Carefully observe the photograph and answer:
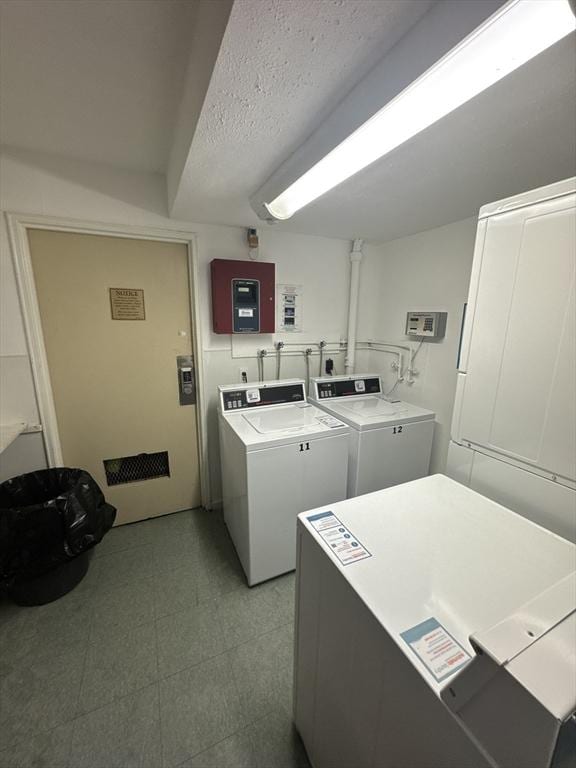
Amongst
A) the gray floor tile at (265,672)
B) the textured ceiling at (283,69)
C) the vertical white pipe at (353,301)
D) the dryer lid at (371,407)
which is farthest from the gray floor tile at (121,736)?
the vertical white pipe at (353,301)

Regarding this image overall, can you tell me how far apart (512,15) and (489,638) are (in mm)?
1121

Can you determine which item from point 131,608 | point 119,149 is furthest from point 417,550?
point 119,149

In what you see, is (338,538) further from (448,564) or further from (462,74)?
(462,74)

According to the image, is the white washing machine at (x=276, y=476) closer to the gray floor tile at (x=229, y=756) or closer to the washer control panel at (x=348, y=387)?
the washer control panel at (x=348, y=387)

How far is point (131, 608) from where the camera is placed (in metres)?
1.70

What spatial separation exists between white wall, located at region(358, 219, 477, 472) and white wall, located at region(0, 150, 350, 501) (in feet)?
0.99

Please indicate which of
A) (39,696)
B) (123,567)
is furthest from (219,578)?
(39,696)

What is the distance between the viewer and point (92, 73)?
117cm

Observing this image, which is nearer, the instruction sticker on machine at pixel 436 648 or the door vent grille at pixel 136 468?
the instruction sticker on machine at pixel 436 648

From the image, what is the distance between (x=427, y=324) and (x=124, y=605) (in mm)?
2553

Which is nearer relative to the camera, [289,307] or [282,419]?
[282,419]

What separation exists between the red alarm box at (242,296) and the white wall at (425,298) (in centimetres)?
92

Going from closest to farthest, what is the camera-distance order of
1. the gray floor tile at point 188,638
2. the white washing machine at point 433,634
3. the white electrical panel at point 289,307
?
the white washing machine at point 433,634
the gray floor tile at point 188,638
the white electrical panel at point 289,307

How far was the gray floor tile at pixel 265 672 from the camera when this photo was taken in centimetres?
129
